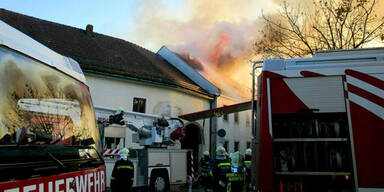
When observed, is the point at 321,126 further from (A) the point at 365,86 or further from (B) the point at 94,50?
(B) the point at 94,50

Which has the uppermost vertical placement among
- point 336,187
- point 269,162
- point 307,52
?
point 307,52

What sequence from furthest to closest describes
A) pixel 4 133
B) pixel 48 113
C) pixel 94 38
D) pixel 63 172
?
pixel 94 38 < pixel 48 113 < pixel 63 172 < pixel 4 133

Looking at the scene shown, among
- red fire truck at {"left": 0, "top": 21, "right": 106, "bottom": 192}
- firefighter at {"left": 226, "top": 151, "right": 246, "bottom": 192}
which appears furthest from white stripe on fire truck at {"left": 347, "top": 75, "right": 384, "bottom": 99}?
firefighter at {"left": 226, "top": 151, "right": 246, "bottom": 192}

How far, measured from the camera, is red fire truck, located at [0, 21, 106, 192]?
7.02ft

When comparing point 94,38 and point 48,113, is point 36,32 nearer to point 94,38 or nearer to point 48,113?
point 94,38

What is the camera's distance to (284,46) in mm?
18422

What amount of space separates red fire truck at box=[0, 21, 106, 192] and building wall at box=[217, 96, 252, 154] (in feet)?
67.0

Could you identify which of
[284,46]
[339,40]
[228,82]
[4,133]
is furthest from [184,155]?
[228,82]

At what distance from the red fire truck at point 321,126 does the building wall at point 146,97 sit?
11.0 meters

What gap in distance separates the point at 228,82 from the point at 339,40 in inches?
503

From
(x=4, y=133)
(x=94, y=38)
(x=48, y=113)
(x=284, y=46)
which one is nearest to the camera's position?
(x=4, y=133)

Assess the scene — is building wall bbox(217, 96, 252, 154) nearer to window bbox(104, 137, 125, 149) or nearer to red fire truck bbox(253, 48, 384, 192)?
window bbox(104, 137, 125, 149)

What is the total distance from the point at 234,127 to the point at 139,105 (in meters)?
10.1

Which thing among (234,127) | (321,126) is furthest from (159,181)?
(234,127)
